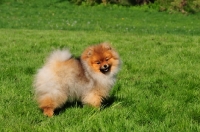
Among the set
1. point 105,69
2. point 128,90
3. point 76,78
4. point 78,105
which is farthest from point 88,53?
point 128,90

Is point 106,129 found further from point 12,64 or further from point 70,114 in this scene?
point 12,64

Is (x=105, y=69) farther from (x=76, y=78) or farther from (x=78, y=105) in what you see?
(x=78, y=105)

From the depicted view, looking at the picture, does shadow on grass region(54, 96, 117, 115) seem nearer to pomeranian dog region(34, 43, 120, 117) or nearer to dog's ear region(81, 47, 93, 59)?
pomeranian dog region(34, 43, 120, 117)

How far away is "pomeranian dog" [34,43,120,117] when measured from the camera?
4.89 meters

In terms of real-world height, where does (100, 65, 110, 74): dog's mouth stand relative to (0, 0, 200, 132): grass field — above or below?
above

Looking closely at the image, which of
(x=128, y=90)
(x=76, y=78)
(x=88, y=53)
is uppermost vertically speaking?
(x=88, y=53)

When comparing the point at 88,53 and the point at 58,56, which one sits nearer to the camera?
the point at 58,56

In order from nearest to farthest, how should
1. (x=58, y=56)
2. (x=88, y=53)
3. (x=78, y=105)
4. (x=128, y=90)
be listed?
(x=58, y=56), (x=88, y=53), (x=78, y=105), (x=128, y=90)

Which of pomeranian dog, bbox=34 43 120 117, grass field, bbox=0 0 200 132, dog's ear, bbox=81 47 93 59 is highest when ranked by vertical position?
dog's ear, bbox=81 47 93 59

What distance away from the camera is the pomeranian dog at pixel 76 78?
4.89 meters

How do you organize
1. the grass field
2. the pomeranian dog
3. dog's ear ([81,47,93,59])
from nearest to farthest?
the grass field, the pomeranian dog, dog's ear ([81,47,93,59])

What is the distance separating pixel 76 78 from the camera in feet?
16.9

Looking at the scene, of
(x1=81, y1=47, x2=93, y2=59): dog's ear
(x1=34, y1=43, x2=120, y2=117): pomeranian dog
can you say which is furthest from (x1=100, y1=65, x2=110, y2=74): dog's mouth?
(x1=81, y1=47, x2=93, y2=59): dog's ear

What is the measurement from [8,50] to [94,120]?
612 cm
